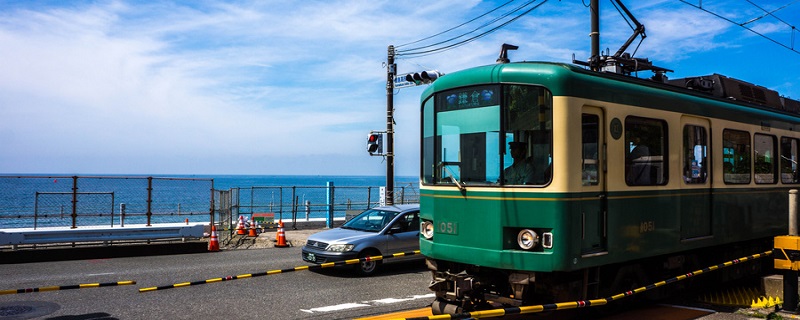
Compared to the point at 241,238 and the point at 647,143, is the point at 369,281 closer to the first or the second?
the point at 647,143

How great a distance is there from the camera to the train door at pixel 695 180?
8.56 meters

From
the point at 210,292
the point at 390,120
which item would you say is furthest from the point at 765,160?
the point at 390,120

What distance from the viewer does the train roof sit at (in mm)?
6977

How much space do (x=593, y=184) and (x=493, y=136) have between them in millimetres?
1265

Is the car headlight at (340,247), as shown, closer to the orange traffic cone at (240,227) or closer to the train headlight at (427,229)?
the train headlight at (427,229)

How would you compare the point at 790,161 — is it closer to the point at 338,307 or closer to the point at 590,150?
the point at 590,150

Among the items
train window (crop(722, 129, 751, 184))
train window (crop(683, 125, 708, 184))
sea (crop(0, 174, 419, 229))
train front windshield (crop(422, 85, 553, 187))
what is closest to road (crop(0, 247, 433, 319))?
sea (crop(0, 174, 419, 229))

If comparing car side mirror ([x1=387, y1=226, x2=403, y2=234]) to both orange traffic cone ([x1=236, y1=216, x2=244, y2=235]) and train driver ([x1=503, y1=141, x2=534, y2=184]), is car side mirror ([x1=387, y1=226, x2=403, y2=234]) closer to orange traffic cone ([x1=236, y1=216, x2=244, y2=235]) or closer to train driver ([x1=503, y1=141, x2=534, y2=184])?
train driver ([x1=503, y1=141, x2=534, y2=184])

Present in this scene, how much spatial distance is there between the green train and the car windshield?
537 cm

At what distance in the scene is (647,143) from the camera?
7.96 m

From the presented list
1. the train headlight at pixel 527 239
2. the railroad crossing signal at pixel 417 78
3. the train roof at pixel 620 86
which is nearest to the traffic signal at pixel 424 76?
the railroad crossing signal at pixel 417 78

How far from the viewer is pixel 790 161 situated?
11.5m

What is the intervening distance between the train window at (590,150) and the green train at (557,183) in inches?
0.5

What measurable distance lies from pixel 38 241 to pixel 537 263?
43.6 feet
